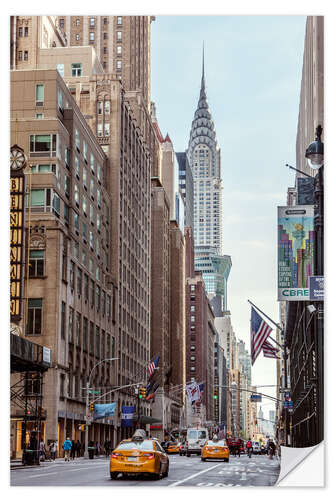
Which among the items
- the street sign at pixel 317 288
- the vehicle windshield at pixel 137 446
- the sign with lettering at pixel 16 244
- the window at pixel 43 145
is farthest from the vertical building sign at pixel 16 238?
the street sign at pixel 317 288

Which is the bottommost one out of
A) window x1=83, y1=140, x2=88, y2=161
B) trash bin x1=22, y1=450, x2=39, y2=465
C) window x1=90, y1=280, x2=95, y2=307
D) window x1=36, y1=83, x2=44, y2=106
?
trash bin x1=22, y1=450, x2=39, y2=465

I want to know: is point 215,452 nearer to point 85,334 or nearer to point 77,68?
point 85,334

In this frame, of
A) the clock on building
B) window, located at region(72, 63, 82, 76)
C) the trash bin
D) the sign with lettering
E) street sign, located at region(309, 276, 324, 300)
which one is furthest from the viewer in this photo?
window, located at region(72, 63, 82, 76)

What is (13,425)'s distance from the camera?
214ft

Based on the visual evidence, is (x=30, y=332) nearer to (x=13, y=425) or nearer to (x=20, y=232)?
(x=13, y=425)

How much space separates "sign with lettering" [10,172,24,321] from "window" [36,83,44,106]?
2652 centimetres

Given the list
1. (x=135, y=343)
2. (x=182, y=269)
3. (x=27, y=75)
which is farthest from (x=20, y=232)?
(x=182, y=269)

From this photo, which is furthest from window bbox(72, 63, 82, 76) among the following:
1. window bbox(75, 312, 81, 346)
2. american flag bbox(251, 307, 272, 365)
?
american flag bbox(251, 307, 272, 365)

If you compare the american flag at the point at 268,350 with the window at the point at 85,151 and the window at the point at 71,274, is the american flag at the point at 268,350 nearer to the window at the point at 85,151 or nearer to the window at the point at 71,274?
the window at the point at 71,274

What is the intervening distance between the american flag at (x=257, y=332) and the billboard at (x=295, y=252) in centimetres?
1481

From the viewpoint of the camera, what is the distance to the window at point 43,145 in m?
75.1

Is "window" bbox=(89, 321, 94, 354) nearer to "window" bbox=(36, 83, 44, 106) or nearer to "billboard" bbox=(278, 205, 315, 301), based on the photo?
"window" bbox=(36, 83, 44, 106)

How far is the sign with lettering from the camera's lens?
50062 mm

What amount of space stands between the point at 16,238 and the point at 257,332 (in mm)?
→ 18747
